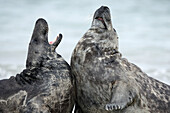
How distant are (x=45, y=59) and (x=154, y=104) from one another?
3.44 meters

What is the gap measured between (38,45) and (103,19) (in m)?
2.08

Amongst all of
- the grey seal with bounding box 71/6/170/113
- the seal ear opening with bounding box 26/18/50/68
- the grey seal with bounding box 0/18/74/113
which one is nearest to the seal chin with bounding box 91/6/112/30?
the grey seal with bounding box 71/6/170/113

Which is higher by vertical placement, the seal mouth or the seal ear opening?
the seal mouth

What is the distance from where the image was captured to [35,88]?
32.3ft

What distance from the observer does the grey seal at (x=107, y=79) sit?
375 inches

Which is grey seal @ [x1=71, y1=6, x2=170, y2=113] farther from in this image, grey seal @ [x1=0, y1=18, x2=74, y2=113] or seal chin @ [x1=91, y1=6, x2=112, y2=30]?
grey seal @ [x1=0, y1=18, x2=74, y2=113]

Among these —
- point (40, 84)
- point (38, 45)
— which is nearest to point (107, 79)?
point (40, 84)

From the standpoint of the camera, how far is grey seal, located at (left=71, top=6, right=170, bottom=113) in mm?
9516

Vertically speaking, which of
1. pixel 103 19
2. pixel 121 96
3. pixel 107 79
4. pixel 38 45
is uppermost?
pixel 103 19

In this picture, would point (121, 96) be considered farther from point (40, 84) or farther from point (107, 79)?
point (40, 84)

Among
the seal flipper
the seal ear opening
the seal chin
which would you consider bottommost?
the seal flipper

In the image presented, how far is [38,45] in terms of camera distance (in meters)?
10.5

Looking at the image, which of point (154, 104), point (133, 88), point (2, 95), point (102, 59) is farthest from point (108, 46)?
point (2, 95)

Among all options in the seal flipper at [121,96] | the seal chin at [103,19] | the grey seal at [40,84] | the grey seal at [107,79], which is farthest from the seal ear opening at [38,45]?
the seal flipper at [121,96]
